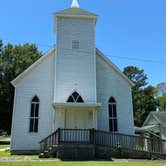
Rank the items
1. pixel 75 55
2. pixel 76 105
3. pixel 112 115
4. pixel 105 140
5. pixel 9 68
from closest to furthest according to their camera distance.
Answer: pixel 105 140 → pixel 76 105 → pixel 75 55 → pixel 112 115 → pixel 9 68

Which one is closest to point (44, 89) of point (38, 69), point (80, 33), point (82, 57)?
point (38, 69)

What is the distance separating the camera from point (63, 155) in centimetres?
1319

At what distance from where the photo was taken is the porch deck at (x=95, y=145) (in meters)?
13.4

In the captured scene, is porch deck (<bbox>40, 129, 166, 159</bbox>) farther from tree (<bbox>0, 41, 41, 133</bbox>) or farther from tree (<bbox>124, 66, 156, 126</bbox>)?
tree (<bbox>124, 66, 156, 126</bbox>)

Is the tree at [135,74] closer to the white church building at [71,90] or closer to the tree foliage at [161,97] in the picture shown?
the tree foliage at [161,97]

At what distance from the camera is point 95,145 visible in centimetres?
1393

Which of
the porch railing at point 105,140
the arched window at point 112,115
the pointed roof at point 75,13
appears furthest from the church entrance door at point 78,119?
the pointed roof at point 75,13

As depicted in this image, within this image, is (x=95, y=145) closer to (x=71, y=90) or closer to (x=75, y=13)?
(x=71, y=90)

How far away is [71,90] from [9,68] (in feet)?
53.6

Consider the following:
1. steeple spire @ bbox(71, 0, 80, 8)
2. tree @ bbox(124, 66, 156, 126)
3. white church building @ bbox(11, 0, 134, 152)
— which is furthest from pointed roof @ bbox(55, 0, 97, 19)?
tree @ bbox(124, 66, 156, 126)

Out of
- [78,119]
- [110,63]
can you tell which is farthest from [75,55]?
[78,119]

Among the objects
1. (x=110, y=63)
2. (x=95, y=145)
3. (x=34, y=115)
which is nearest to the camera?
(x=95, y=145)

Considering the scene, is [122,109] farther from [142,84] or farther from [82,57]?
[142,84]

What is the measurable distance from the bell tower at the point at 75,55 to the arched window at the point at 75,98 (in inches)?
9.1
